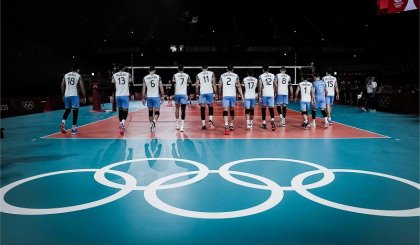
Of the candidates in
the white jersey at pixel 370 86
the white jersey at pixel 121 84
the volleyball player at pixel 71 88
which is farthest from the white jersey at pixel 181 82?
the white jersey at pixel 370 86

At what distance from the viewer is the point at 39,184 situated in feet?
15.5

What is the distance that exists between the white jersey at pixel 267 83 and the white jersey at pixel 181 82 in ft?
8.09

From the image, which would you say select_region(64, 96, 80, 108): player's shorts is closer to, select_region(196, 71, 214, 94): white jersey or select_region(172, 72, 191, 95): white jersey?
select_region(172, 72, 191, 95): white jersey

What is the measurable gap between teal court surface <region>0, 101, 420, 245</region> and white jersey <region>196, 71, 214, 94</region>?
7.61 feet

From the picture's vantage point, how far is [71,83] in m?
9.25

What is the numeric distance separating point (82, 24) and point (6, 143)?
25.6m

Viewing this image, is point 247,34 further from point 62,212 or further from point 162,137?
point 62,212

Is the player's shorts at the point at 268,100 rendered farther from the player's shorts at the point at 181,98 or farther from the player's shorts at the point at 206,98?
the player's shorts at the point at 181,98

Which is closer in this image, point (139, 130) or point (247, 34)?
point (139, 130)

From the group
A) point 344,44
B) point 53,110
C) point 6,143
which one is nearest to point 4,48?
point 53,110

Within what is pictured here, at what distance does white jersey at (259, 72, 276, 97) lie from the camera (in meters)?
9.96

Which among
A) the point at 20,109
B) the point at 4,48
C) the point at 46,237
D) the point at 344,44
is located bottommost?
the point at 46,237

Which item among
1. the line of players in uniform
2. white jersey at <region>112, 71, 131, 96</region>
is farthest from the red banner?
white jersey at <region>112, 71, 131, 96</region>

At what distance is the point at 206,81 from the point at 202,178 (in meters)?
5.26
